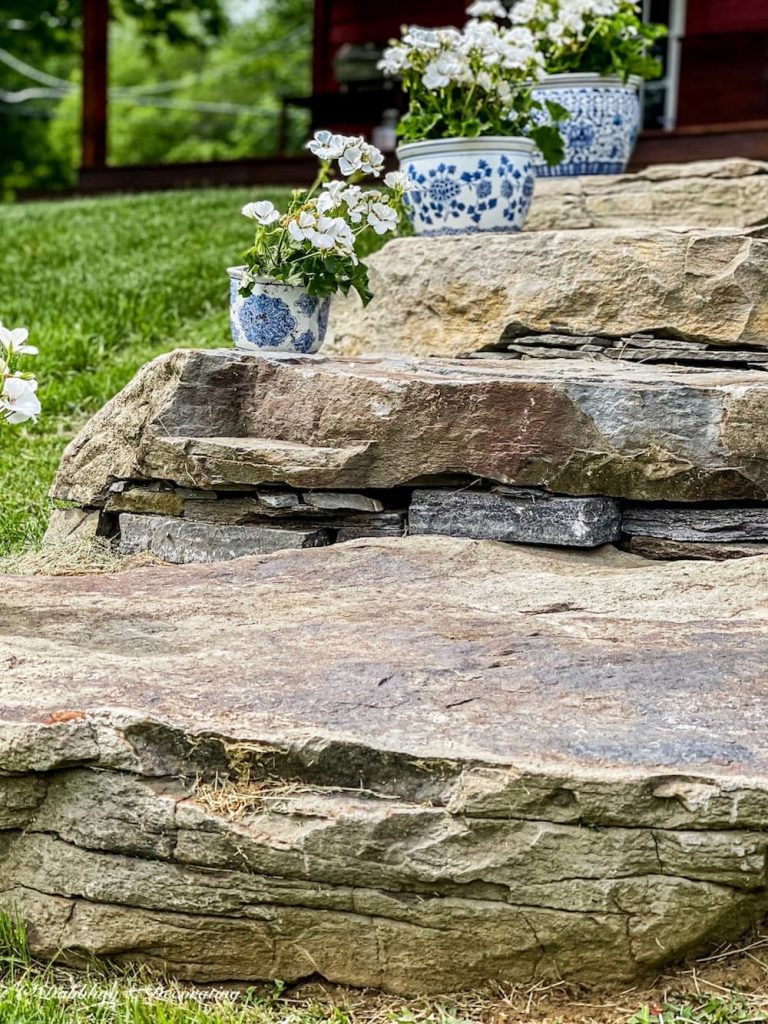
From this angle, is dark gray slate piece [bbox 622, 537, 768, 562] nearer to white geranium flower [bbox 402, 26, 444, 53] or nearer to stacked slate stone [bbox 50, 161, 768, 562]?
stacked slate stone [bbox 50, 161, 768, 562]

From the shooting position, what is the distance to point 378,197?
346 centimetres

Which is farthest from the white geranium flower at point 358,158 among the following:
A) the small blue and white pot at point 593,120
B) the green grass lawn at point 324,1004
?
the green grass lawn at point 324,1004

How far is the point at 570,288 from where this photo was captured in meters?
3.79

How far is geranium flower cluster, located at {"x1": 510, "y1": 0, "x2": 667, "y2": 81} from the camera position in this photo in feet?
17.0

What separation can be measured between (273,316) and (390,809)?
1926 millimetres

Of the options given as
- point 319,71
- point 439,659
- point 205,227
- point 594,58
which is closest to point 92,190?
point 319,71

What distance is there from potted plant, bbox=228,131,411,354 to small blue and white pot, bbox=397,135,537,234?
2.37ft

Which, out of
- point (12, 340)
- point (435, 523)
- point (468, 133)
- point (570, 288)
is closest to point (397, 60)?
point (468, 133)

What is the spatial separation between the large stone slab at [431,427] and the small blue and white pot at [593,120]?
7.71 feet

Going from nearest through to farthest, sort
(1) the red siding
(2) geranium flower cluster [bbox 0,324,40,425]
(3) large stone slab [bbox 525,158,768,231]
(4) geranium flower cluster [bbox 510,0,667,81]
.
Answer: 1. (2) geranium flower cluster [bbox 0,324,40,425]
2. (3) large stone slab [bbox 525,158,768,231]
3. (4) geranium flower cluster [bbox 510,0,667,81]
4. (1) the red siding

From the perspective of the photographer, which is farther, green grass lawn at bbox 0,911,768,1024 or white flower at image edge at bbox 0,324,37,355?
white flower at image edge at bbox 0,324,37,355

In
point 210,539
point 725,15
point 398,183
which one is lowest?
point 210,539

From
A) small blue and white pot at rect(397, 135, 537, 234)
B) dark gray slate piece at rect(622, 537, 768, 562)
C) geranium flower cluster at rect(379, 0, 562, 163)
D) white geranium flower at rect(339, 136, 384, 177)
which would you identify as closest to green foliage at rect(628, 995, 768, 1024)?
dark gray slate piece at rect(622, 537, 768, 562)

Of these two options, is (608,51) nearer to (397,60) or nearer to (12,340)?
(397,60)
